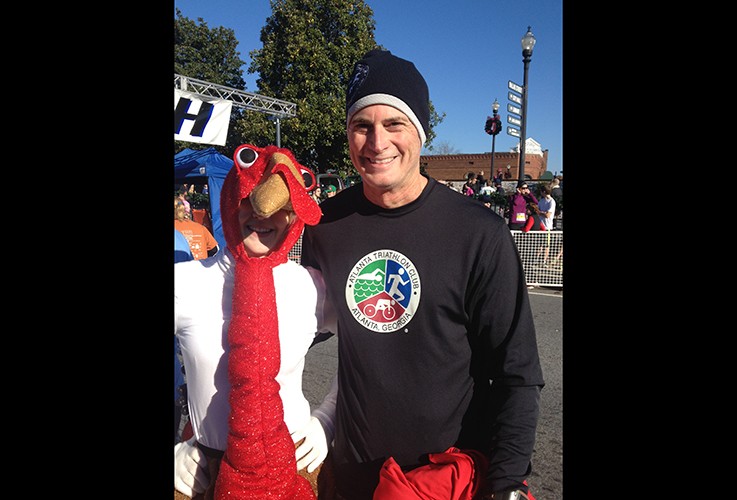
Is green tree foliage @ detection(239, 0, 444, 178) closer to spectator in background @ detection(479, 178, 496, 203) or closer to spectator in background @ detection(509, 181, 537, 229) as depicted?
spectator in background @ detection(509, 181, 537, 229)

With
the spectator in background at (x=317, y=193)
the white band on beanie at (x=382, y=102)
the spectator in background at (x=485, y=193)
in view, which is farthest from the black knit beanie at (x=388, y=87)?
the spectator in background at (x=485, y=193)

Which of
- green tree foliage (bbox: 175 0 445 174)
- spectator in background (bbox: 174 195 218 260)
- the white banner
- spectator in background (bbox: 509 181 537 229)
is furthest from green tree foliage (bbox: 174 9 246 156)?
green tree foliage (bbox: 175 0 445 174)

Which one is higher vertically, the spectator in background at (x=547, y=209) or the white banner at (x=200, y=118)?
the white banner at (x=200, y=118)

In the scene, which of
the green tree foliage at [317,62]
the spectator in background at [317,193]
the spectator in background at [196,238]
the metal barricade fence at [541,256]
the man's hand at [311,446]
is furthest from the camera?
the metal barricade fence at [541,256]

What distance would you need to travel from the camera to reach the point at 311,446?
1.28m

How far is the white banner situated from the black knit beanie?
248 inches

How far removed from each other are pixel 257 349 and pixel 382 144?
633 mm

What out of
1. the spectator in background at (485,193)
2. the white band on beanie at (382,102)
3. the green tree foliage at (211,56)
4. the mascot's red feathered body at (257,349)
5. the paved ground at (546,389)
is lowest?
the paved ground at (546,389)

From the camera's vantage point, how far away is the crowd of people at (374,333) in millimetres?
1091

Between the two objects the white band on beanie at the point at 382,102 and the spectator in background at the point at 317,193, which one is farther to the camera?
the spectator in background at the point at 317,193

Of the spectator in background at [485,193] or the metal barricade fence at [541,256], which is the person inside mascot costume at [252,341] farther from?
the spectator in background at [485,193]
